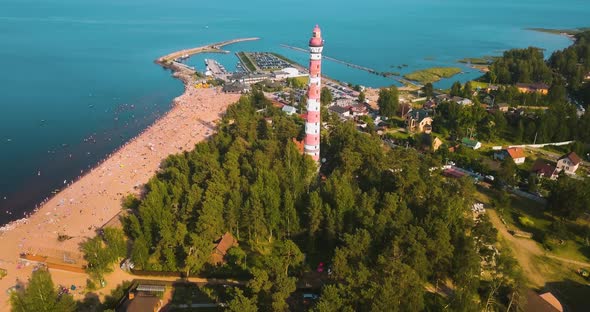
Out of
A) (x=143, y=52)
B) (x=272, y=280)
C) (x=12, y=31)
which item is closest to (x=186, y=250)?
(x=272, y=280)

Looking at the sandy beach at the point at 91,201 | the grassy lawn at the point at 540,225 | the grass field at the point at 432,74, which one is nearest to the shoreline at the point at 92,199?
the sandy beach at the point at 91,201

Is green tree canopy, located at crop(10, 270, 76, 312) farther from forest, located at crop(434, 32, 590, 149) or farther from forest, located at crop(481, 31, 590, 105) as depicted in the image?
forest, located at crop(481, 31, 590, 105)

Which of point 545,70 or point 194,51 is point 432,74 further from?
point 194,51

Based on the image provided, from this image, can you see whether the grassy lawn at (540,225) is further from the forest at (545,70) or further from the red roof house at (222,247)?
the forest at (545,70)

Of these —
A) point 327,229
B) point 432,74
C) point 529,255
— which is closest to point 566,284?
point 529,255

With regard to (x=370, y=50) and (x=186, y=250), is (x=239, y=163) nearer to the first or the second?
(x=186, y=250)

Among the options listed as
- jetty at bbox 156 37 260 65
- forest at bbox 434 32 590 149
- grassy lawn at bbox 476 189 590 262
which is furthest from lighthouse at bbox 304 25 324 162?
jetty at bbox 156 37 260 65
